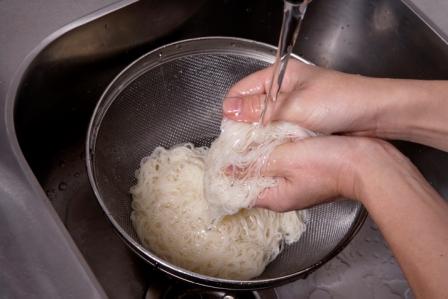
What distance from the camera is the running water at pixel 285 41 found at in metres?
0.69

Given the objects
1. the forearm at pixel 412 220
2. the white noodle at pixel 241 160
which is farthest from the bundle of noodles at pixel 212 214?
the forearm at pixel 412 220

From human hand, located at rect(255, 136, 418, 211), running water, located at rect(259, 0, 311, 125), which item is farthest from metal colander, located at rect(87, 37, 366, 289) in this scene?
running water, located at rect(259, 0, 311, 125)

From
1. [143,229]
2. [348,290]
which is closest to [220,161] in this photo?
[143,229]

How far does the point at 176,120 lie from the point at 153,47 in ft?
0.61

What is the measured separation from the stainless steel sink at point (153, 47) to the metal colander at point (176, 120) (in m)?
0.11

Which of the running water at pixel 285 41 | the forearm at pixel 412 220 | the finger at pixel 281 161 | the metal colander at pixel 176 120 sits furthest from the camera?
the metal colander at pixel 176 120

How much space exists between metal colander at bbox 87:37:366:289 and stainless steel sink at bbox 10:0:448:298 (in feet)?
0.36

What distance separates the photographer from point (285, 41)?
0.75 m

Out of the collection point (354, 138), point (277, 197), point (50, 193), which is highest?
point (354, 138)

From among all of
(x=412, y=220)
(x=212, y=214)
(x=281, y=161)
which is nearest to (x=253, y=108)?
(x=281, y=161)

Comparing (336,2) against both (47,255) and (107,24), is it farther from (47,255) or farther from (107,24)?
(47,255)

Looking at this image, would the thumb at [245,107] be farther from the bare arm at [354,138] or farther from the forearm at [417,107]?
the forearm at [417,107]

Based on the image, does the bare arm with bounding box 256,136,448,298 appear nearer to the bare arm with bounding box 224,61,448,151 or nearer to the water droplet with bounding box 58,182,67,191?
the bare arm with bounding box 224,61,448,151

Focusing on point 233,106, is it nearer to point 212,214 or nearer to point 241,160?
point 241,160
